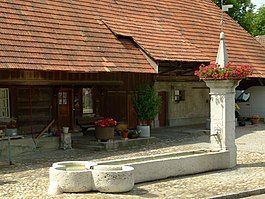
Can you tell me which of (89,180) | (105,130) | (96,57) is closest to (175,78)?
(96,57)

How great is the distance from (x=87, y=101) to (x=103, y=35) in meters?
2.97

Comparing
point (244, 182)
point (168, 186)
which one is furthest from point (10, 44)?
point (244, 182)

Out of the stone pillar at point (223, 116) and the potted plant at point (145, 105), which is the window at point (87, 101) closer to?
the potted plant at point (145, 105)

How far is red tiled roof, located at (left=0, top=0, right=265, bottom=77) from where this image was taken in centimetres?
1518

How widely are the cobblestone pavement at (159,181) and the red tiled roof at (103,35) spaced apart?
280 centimetres

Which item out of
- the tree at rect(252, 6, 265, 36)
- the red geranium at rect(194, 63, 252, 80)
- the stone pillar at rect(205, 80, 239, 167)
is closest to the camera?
the red geranium at rect(194, 63, 252, 80)

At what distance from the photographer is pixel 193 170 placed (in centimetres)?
1140

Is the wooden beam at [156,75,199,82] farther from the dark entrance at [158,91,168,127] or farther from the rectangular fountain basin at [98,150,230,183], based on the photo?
the rectangular fountain basin at [98,150,230,183]

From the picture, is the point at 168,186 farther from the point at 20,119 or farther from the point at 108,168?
the point at 20,119

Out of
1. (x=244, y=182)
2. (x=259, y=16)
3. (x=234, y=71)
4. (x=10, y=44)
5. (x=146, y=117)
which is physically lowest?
(x=244, y=182)

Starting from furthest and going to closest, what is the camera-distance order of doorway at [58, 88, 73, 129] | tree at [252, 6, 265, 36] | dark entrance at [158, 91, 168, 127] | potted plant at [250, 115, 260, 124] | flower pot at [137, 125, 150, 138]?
tree at [252, 6, 265, 36] < potted plant at [250, 115, 260, 124] < dark entrance at [158, 91, 168, 127] < doorway at [58, 88, 73, 129] < flower pot at [137, 125, 150, 138]

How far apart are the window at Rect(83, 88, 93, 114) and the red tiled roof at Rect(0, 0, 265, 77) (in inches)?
102

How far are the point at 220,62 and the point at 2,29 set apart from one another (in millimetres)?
6816

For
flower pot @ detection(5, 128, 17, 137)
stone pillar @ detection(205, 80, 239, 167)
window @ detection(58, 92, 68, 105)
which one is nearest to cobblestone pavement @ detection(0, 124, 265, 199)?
stone pillar @ detection(205, 80, 239, 167)
